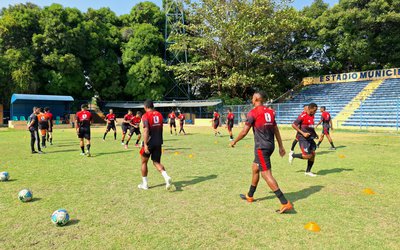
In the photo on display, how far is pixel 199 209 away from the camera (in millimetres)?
5141

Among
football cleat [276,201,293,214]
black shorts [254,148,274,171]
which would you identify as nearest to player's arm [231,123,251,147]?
black shorts [254,148,274,171]

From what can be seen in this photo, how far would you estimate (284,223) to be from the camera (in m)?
4.46

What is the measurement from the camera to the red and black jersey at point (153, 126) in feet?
21.1

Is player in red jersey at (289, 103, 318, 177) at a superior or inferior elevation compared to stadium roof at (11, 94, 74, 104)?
inferior

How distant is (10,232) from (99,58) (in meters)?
37.2

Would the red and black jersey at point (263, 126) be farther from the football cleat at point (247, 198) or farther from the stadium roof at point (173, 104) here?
the stadium roof at point (173, 104)

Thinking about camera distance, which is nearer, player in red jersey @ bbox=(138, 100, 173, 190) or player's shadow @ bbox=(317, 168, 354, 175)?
player in red jersey @ bbox=(138, 100, 173, 190)

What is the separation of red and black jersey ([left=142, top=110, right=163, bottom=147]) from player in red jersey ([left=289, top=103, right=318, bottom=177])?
3720 millimetres

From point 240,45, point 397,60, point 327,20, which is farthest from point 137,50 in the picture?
point 397,60

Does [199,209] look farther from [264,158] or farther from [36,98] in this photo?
[36,98]

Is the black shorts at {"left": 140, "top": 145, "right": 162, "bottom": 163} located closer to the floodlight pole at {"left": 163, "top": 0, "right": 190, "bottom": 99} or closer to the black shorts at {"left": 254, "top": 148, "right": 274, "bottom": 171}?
the black shorts at {"left": 254, "top": 148, "right": 274, "bottom": 171}

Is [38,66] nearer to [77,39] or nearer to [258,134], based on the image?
[77,39]

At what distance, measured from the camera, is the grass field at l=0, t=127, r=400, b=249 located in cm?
391

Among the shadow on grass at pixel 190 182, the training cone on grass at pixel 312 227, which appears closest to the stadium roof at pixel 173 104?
the shadow on grass at pixel 190 182
